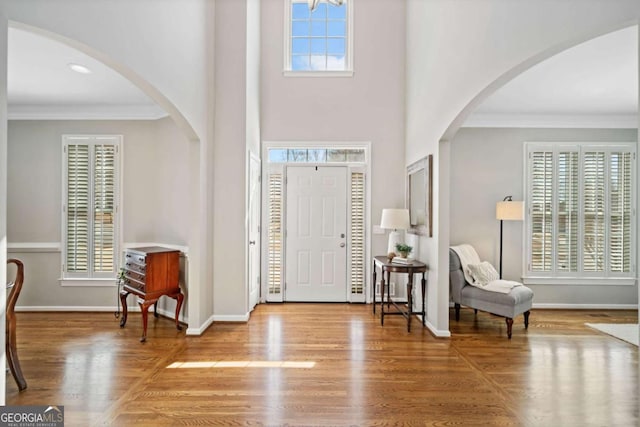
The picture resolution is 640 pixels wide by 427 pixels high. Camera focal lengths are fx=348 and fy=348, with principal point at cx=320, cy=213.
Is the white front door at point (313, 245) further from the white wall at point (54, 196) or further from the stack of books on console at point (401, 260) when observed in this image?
the white wall at point (54, 196)

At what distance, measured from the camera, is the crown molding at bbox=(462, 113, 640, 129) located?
16.4 ft

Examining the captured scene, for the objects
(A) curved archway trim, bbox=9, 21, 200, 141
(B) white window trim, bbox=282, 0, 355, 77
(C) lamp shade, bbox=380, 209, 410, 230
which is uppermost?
(B) white window trim, bbox=282, 0, 355, 77

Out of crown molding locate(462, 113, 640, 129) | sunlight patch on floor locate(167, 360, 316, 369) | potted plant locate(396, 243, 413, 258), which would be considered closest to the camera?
sunlight patch on floor locate(167, 360, 316, 369)

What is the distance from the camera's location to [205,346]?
3.55m

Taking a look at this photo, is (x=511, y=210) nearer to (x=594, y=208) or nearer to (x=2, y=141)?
(x=594, y=208)

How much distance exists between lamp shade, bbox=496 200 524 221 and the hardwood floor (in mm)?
1404

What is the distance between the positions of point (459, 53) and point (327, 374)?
3199 millimetres

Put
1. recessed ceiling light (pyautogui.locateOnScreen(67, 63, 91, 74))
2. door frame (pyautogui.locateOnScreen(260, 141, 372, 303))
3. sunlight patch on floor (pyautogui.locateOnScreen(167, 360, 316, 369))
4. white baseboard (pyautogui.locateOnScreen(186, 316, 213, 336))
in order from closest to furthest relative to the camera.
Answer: sunlight patch on floor (pyautogui.locateOnScreen(167, 360, 316, 369)), recessed ceiling light (pyautogui.locateOnScreen(67, 63, 91, 74)), white baseboard (pyautogui.locateOnScreen(186, 316, 213, 336)), door frame (pyautogui.locateOnScreen(260, 141, 372, 303))

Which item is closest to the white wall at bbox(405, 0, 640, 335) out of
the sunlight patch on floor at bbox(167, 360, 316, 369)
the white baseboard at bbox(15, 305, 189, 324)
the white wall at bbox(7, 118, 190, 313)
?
the sunlight patch on floor at bbox(167, 360, 316, 369)

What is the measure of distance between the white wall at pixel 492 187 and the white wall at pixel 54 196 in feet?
14.0

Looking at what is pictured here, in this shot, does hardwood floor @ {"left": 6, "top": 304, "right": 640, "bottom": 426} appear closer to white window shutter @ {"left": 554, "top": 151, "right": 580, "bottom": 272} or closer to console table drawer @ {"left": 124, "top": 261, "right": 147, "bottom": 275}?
console table drawer @ {"left": 124, "top": 261, "right": 147, "bottom": 275}

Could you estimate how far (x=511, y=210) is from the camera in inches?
187

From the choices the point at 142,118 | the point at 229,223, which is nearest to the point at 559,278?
the point at 229,223

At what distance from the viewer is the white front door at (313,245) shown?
17.7 feet
